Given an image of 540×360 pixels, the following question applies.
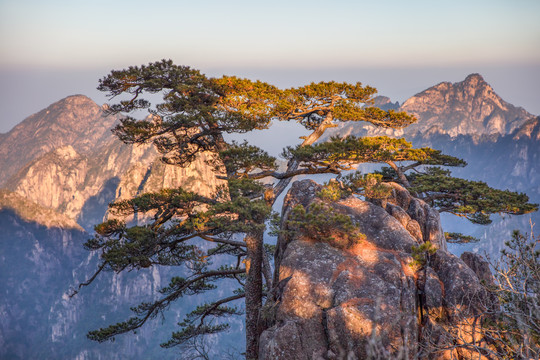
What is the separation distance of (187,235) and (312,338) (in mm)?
9358

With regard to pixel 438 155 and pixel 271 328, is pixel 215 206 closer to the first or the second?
pixel 271 328

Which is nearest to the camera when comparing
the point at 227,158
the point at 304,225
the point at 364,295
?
the point at 364,295

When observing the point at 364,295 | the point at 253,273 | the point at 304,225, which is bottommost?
the point at 253,273

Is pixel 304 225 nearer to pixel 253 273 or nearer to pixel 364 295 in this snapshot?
pixel 364 295

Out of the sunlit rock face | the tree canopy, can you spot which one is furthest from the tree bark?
the sunlit rock face

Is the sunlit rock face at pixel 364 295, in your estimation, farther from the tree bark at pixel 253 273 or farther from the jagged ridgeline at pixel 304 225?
the tree bark at pixel 253 273

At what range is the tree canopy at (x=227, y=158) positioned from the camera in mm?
17016

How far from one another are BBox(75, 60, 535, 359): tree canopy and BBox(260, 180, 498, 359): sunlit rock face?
3.02 metres

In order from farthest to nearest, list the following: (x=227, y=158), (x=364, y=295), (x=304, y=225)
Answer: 1. (x=227, y=158)
2. (x=304, y=225)
3. (x=364, y=295)

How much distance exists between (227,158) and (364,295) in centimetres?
858

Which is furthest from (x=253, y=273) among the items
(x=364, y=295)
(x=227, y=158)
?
(x=364, y=295)

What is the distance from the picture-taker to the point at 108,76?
18.9m

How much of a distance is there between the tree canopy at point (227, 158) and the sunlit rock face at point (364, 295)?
3.02 metres

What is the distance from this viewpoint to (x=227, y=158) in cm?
1845
